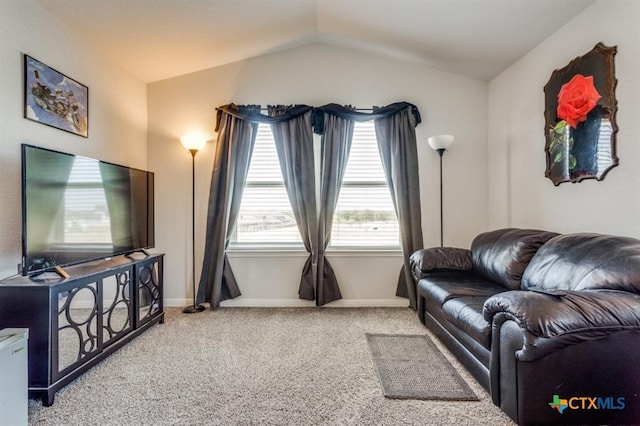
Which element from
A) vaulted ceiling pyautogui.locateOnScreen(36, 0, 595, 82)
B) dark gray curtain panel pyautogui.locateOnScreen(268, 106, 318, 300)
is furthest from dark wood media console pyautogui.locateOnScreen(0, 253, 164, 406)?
vaulted ceiling pyautogui.locateOnScreen(36, 0, 595, 82)

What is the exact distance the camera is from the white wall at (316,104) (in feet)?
11.9

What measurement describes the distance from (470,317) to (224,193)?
2692mm

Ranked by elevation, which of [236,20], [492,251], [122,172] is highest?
[236,20]

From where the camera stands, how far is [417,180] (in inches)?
139

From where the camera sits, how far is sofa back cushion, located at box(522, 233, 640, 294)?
5.28 feet

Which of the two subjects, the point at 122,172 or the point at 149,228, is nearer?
the point at 122,172

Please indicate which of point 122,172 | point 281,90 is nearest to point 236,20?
point 281,90

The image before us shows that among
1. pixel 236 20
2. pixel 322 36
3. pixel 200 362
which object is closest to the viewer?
pixel 200 362

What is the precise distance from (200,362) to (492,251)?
249cm

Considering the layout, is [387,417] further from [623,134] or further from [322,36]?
[322,36]

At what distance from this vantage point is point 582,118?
231cm

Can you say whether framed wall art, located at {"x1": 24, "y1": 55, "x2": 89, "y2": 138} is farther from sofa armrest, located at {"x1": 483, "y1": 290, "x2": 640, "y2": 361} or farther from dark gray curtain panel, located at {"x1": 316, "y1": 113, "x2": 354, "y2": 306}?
sofa armrest, located at {"x1": 483, "y1": 290, "x2": 640, "y2": 361}

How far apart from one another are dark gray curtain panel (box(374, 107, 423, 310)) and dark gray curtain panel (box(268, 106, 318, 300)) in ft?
2.81

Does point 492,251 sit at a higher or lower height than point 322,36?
lower
